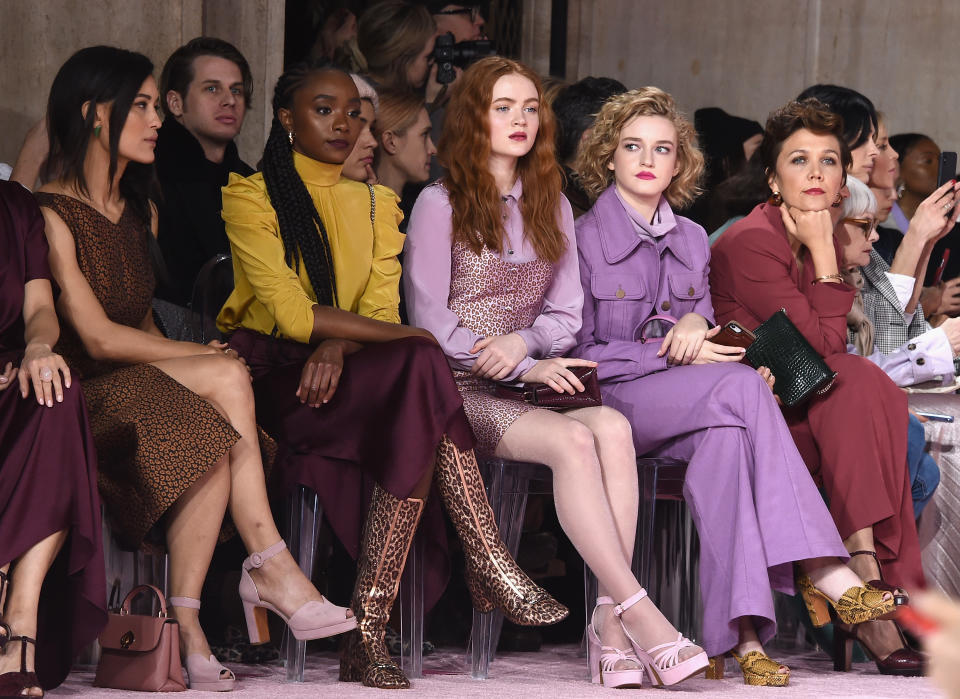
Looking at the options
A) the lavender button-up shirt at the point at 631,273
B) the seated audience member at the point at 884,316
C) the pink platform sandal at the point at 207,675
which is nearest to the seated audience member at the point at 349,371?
the pink platform sandal at the point at 207,675

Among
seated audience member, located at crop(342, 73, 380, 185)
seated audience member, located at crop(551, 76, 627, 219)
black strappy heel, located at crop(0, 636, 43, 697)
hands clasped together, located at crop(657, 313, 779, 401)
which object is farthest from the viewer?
seated audience member, located at crop(551, 76, 627, 219)

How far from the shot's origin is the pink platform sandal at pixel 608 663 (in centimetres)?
329

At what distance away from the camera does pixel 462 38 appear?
589 centimetres

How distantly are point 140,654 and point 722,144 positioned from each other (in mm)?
3646

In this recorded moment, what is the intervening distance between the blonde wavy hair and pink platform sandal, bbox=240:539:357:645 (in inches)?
63.4

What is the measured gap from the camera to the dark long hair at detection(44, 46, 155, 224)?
3502 millimetres

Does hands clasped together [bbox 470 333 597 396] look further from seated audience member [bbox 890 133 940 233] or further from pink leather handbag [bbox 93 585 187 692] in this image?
seated audience member [bbox 890 133 940 233]

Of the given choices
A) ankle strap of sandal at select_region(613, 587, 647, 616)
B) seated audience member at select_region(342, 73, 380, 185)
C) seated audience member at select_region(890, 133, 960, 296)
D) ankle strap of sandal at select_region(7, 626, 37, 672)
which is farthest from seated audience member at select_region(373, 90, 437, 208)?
seated audience member at select_region(890, 133, 960, 296)

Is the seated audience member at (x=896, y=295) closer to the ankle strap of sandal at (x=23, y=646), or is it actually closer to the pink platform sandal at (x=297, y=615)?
the pink platform sandal at (x=297, y=615)

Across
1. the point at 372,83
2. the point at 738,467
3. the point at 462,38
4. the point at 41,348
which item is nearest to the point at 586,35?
the point at 462,38

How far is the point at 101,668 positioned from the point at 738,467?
161 cm

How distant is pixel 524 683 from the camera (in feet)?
11.0

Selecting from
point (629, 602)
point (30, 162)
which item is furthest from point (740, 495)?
point (30, 162)

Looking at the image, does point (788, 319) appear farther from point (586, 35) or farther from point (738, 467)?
point (586, 35)
